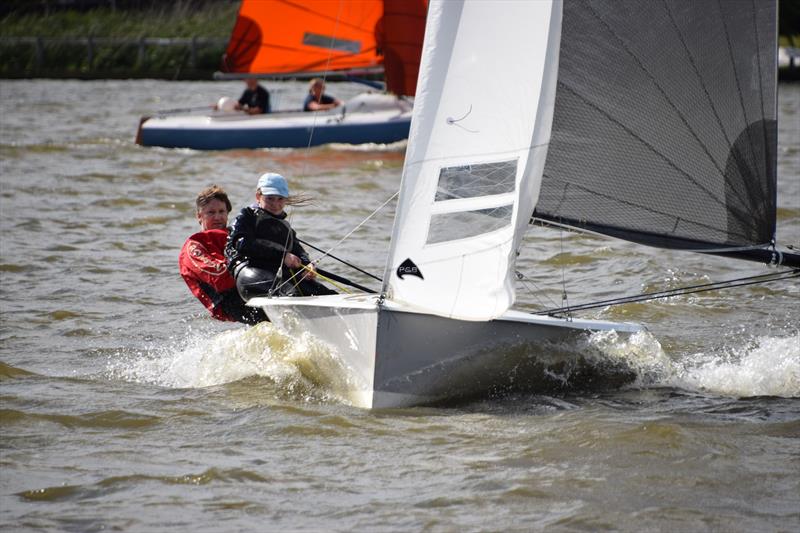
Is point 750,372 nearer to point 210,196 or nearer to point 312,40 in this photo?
point 210,196

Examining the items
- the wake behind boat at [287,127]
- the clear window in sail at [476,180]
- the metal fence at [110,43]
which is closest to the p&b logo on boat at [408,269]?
the clear window in sail at [476,180]

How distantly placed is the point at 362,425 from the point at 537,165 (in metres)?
1.37

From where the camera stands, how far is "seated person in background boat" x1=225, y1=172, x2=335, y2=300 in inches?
250

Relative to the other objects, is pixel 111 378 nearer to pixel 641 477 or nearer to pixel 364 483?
pixel 364 483

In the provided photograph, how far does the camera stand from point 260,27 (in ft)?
57.4

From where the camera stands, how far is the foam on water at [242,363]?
584 centimetres

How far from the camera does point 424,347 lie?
17.6 feet

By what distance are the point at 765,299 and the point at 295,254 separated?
11.2 ft

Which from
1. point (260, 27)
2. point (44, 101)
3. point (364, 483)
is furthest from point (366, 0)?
point (364, 483)

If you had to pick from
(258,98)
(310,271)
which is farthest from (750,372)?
(258,98)

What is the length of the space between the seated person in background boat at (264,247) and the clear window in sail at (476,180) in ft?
3.71

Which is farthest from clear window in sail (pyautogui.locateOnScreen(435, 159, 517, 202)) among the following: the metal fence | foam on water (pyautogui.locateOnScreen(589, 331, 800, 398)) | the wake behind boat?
the metal fence

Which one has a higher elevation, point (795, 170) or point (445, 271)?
point (795, 170)

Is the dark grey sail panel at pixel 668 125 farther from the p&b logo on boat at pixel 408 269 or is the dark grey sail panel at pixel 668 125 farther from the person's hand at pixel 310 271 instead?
the person's hand at pixel 310 271
